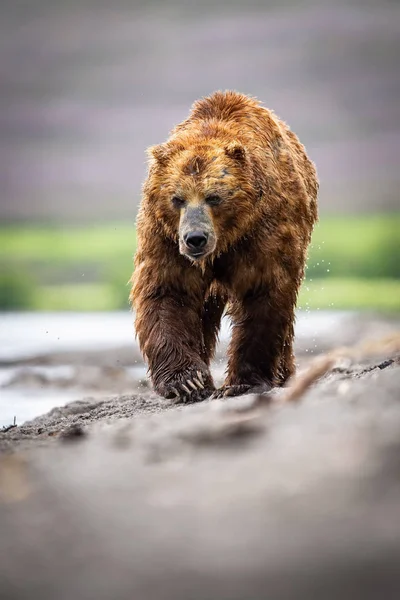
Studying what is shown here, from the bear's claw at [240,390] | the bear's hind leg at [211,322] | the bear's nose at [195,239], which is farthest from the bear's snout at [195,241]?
the bear's hind leg at [211,322]

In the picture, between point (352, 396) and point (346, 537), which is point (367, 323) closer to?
point (352, 396)

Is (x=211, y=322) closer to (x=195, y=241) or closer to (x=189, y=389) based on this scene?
(x=189, y=389)

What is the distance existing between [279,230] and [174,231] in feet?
2.13

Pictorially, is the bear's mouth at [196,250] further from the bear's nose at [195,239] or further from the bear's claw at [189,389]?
the bear's claw at [189,389]

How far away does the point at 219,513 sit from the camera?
105 inches

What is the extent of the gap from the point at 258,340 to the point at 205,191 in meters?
1.02

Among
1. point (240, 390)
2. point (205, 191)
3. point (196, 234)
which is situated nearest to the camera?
point (196, 234)

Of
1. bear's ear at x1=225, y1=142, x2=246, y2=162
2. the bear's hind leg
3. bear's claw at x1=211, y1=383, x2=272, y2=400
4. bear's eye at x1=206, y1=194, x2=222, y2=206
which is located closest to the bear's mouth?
bear's eye at x1=206, y1=194, x2=222, y2=206

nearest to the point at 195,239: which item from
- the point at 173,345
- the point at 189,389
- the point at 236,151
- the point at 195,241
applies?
the point at 195,241

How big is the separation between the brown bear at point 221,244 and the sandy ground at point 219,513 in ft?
8.17

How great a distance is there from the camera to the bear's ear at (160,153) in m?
5.88

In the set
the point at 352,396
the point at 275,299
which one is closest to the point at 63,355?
the point at 275,299

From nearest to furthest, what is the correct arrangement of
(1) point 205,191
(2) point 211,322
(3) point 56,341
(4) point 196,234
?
(4) point 196,234 < (1) point 205,191 < (2) point 211,322 < (3) point 56,341

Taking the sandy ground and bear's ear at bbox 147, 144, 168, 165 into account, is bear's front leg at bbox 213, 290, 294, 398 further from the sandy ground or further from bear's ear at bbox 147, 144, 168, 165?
the sandy ground
